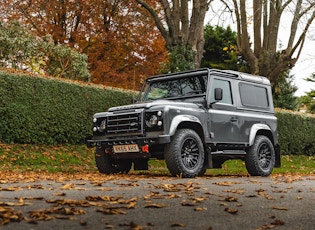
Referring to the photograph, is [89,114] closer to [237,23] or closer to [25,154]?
[25,154]

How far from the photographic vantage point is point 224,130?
1177 cm

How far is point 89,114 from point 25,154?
2828mm

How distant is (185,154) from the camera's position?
1066cm

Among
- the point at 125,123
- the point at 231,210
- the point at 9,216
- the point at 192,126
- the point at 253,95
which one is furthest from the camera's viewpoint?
the point at 253,95

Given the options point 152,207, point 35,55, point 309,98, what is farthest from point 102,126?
point 309,98

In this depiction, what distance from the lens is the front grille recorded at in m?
10.6

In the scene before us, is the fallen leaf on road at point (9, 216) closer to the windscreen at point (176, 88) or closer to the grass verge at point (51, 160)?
the windscreen at point (176, 88)

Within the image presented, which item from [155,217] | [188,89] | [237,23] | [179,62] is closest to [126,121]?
[188,89]

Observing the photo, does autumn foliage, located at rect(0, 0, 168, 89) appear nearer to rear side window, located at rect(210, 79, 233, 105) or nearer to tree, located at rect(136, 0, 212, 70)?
tree, located at rect(136, 0, 212, 70)

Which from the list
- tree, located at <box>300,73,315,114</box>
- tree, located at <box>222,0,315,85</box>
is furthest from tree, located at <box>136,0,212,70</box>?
tree, located at <box>300,73,315,114</box>

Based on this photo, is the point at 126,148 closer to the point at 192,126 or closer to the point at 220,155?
the point at 192,126

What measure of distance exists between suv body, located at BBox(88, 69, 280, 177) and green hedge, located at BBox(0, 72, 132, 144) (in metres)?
3.62

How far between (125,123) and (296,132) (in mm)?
14116

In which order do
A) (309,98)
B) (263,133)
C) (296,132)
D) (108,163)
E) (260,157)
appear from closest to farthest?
1. (108,163)
2. (260,157)
3. (263,133)
4. (296,132)
5. (309,98)
